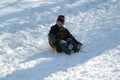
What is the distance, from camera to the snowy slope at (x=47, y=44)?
799 centimetres

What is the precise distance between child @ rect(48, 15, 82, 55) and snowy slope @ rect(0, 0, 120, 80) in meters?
0.19

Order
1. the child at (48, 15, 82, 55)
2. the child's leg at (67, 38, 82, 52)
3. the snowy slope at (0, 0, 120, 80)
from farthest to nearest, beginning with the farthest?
the child's leg at (67, 38, 82, 52) < the child at (48, 15, 82, 55) < the snowy slope at (0, 0, 120, 80)

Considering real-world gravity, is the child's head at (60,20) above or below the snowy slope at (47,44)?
above

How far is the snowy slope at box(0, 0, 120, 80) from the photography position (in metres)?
7.99

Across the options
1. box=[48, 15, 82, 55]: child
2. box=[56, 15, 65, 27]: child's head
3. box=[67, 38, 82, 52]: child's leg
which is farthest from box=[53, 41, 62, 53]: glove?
box=[56, 15, 65, 27]: child's head

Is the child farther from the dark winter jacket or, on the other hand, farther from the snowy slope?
the snowy slope

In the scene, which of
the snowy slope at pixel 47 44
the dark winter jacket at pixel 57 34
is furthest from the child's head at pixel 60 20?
the snowy slope at pixel 47 44

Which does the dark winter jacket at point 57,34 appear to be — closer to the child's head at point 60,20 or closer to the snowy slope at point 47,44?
the child's head at point 60,20

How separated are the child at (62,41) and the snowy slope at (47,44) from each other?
0.62 ft

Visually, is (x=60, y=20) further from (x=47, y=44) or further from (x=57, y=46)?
(x=47, y=44)

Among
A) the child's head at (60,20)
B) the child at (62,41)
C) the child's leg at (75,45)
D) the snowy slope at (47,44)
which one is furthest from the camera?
the child's head at (60,20)

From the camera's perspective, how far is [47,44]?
972 cm

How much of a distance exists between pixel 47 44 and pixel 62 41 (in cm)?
86

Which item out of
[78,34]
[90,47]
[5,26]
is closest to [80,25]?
[78,34]
